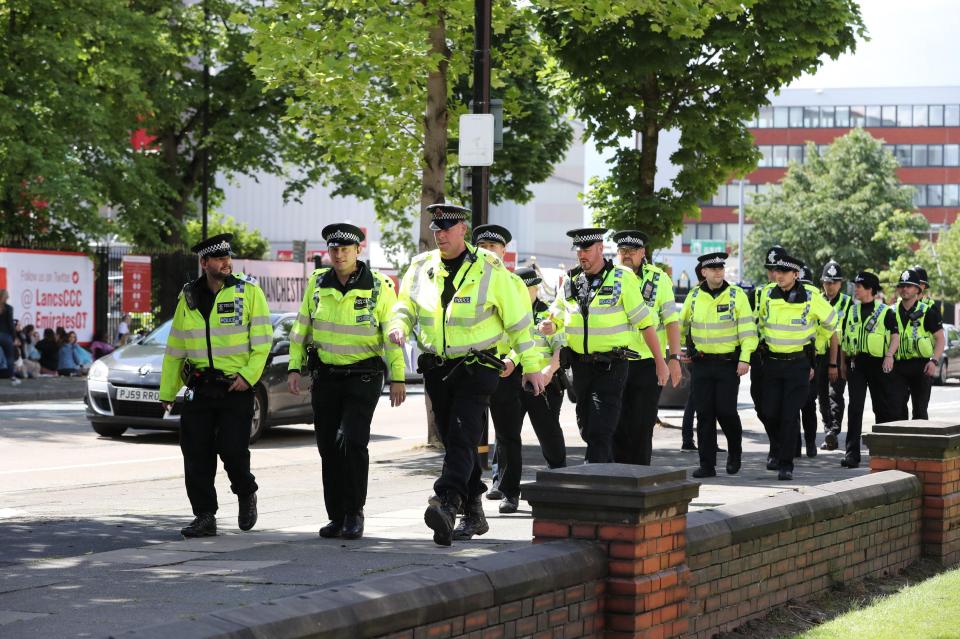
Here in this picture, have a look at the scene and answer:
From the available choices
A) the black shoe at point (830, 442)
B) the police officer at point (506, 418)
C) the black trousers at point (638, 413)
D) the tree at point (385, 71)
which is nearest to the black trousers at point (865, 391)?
the black shoe at point (830, 442)

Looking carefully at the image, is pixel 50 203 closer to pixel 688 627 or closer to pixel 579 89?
pixel 579 89

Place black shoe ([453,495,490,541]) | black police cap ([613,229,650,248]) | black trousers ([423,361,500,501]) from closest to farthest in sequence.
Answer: black trousers ([423,361,500,501]), black shoe ([453,495,490,541]), black police cap ([613,229,650,248])

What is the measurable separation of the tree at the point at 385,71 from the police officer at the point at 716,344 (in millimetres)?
3810

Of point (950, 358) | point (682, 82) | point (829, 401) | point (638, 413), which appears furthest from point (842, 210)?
point (638, 413)

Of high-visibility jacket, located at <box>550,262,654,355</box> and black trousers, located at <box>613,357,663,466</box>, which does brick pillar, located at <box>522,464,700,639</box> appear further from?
black trousers, located at <box>613,357,663,466</box>

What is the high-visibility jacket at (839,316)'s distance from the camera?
1542 centimetres

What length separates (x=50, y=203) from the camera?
30984 millimetres

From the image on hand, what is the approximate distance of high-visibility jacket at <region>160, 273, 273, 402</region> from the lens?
30.5 feet

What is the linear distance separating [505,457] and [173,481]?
4.25 m

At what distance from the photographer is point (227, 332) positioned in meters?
9.31

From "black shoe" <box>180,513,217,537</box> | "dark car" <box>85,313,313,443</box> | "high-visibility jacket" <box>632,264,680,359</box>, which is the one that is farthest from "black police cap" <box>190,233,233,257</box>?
"dark car" <box>85,313,313,443</box>

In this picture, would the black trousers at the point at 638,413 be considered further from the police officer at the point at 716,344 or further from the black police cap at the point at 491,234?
the police officer at the point at 716,344

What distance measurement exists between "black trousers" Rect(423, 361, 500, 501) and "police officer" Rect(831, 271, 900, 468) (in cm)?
704

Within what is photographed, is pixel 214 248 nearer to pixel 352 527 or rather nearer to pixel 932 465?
pixel 352 527
